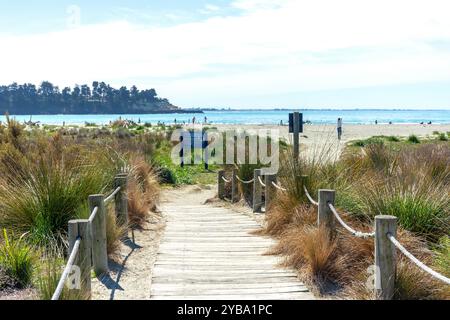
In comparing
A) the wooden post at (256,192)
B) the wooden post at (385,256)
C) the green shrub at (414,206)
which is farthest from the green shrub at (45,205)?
the wooden post at (256,192)

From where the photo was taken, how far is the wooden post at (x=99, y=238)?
19.3ft

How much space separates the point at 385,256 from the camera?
475cm

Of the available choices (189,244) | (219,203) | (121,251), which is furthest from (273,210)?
(219,203)

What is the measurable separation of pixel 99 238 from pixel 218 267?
1465 millimetres

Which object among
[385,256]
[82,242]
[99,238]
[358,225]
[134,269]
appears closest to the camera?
[385,256]

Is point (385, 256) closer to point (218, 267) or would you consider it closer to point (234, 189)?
point (218, 267)

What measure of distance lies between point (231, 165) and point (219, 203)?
1137 mm

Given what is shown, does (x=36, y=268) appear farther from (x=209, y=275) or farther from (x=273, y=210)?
(x=273, y=210)

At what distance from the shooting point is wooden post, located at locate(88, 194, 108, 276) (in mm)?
5891

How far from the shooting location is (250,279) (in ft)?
19.1

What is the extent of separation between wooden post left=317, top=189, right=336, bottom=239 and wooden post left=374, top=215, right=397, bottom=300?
1.52m

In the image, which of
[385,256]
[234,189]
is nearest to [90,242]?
[385,256]

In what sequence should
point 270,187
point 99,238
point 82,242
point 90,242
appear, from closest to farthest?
point 82,242 < point 90,242 < point 99,238 < point 270,187

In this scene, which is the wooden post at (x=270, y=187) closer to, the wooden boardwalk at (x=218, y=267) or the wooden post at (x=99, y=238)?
the wooden boardwalk at (x=218, y=267)
